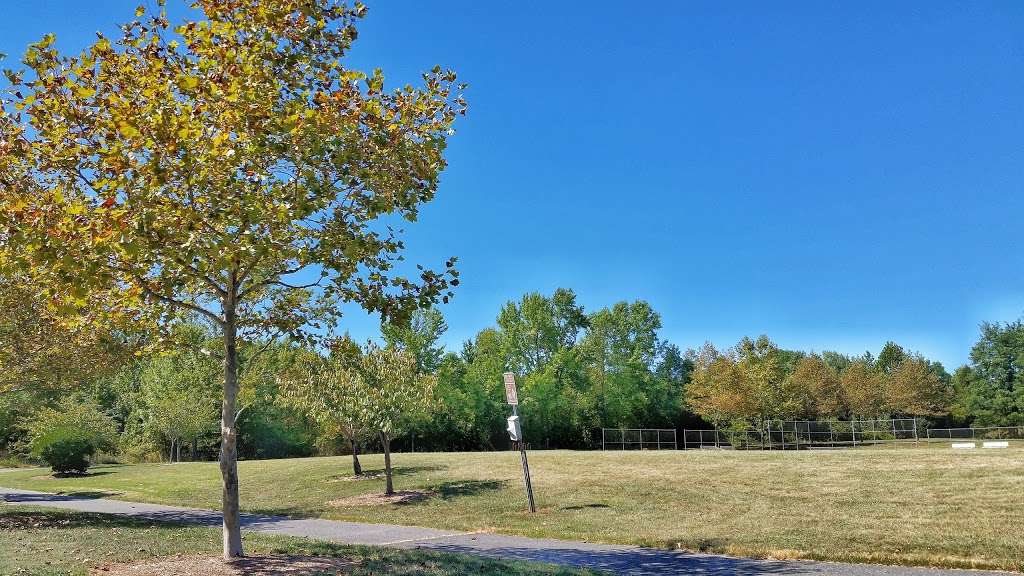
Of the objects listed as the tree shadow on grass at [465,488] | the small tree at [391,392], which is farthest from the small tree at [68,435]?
the tree shadow on grass at [465,488]

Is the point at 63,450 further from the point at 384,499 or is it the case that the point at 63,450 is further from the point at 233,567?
the point at 233,567

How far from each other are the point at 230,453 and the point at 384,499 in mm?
11180

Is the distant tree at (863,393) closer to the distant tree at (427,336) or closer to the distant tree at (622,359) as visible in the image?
the distant tree at (622,359)

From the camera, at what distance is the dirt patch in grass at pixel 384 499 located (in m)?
19.2

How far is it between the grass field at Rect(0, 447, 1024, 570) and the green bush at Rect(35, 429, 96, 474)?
21.4ft

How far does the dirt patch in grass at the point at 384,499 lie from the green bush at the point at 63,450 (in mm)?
21261

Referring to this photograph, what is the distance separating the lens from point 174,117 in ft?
23.4

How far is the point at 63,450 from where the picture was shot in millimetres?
33812

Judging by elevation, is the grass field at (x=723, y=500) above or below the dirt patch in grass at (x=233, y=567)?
below

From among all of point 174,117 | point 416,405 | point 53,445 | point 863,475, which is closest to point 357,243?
point 174,117

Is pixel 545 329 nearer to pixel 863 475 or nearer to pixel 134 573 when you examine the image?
pixel 863 475

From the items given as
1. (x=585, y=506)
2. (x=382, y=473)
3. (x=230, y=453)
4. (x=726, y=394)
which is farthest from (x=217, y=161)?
(x=726, y=394)

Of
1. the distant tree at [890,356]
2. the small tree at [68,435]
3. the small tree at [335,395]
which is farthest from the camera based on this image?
the distant tree at [890,356]

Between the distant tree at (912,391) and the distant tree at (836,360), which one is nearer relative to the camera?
the distant tree at (912,391)
